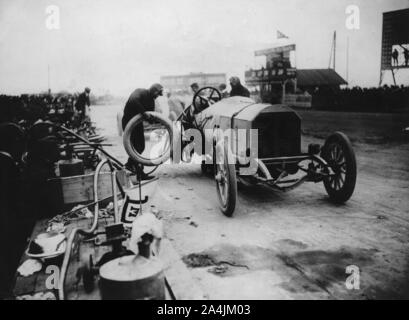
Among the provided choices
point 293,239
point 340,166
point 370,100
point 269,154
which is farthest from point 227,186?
point 370,100

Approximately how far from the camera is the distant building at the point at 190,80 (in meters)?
37.5

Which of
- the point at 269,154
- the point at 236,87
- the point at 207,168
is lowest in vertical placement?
the point at 207,168

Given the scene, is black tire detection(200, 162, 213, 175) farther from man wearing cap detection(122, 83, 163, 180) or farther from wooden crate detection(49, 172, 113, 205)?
wooden crate detection(49, 172, 113, 205)

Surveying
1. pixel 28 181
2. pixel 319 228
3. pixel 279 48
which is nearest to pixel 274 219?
pixel 319 228

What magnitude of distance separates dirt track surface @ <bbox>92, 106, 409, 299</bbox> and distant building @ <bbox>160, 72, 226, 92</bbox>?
1231 inches

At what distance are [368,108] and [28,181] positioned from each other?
23827mm

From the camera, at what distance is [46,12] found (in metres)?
5.07

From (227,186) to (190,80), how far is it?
3395cm

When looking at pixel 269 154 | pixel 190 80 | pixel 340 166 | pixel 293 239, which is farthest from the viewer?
pixel 190 80

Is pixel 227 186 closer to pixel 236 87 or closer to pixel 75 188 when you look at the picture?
pixel 75 188

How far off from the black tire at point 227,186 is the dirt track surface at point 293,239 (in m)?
0.16

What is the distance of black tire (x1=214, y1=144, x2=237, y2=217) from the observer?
500cm

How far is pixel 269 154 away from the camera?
20.0 feet

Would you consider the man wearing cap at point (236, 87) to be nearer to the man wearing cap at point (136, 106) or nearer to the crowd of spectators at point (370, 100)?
the man wearing cap at point (136, 106)
